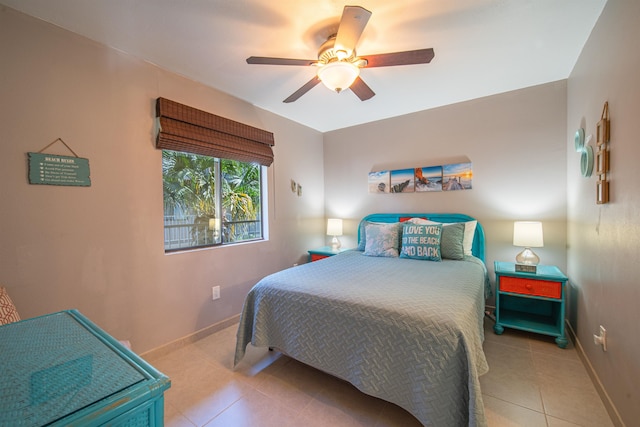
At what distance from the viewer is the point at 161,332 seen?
230 cm

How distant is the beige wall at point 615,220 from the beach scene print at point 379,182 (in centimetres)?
191

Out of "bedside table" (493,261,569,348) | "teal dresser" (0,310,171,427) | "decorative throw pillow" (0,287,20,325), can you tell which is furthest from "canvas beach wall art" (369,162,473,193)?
"decorative throw pillow" (0,287,20,325)

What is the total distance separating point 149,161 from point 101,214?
550 millimetres

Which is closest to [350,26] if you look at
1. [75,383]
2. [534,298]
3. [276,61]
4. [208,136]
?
[276,61]

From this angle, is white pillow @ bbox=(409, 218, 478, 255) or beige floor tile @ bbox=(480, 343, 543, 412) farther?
white pillow @ bbox=(409, 218, 478, 255)

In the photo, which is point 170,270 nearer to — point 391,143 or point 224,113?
point 224,113

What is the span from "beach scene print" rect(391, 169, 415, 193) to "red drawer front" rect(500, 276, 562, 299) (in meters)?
1.45

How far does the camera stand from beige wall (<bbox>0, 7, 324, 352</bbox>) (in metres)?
1.63

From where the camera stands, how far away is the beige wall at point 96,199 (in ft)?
5.36

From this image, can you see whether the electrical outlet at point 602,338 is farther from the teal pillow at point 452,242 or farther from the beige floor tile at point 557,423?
the teal pillow at point 452,242

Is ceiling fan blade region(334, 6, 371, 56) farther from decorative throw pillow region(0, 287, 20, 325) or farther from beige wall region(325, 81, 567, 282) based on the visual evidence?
decorative throw pillow region(0, 287, 20, 325)

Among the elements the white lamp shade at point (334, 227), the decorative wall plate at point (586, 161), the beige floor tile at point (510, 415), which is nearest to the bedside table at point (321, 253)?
the white lamp shade at point (334, 227)

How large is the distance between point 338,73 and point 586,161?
194 cm

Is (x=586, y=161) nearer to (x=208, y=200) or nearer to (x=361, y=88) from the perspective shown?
(x=361, y=88)
